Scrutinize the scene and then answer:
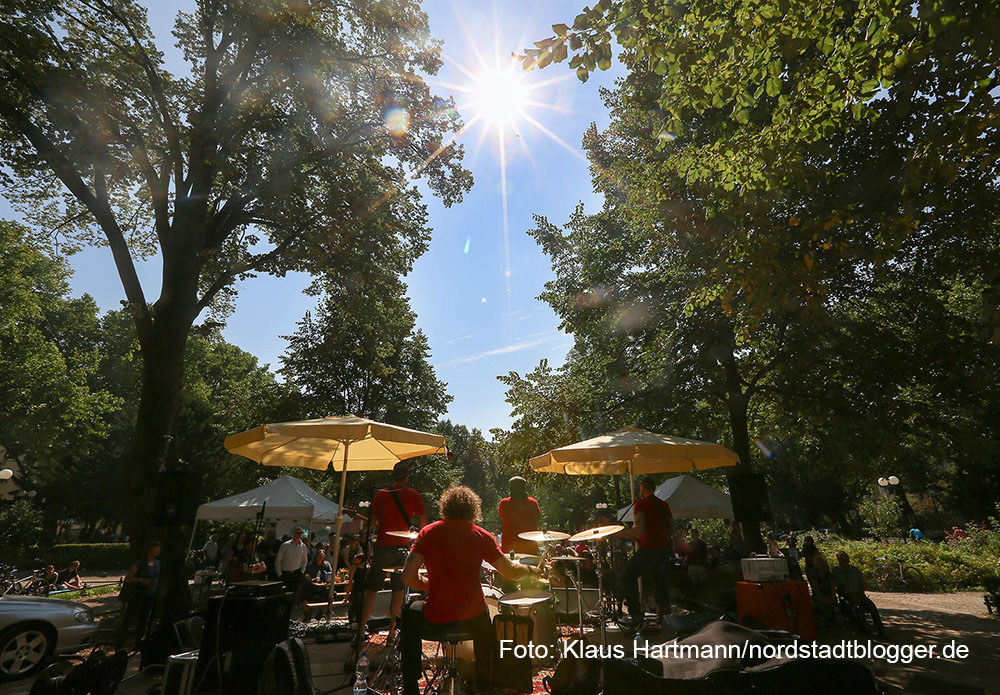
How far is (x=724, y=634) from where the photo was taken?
3457 mm

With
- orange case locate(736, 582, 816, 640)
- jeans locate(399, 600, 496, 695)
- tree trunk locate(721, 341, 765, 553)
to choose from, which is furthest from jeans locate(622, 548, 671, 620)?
tree trunk locate(721, 341, 765, 553)

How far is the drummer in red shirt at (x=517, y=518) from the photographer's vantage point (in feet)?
21.0

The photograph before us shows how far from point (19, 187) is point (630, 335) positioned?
55.2 ft

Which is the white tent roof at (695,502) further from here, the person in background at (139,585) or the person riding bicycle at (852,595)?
the person in background at (139,585)

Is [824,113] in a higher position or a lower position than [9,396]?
lower

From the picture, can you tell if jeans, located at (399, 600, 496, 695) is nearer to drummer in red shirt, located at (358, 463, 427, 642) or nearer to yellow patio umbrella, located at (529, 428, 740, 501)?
drummer in red shirt, located at (358, 463, 427, 642)

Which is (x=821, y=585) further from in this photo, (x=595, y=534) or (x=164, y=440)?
(x=164, y=440)

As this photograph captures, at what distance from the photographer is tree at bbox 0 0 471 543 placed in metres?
10.3

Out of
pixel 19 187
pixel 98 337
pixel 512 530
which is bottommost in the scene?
pixel 512 530

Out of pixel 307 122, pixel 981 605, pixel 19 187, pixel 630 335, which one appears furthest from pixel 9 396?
pixel 981 605

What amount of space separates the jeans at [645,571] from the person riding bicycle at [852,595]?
3822 mm

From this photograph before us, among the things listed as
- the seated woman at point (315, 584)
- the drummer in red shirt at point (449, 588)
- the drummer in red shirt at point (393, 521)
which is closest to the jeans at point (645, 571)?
the drummer in red shirt at point (393, 521)

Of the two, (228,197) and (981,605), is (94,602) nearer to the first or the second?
(228,197)

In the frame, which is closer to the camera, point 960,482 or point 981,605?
point 981,605
